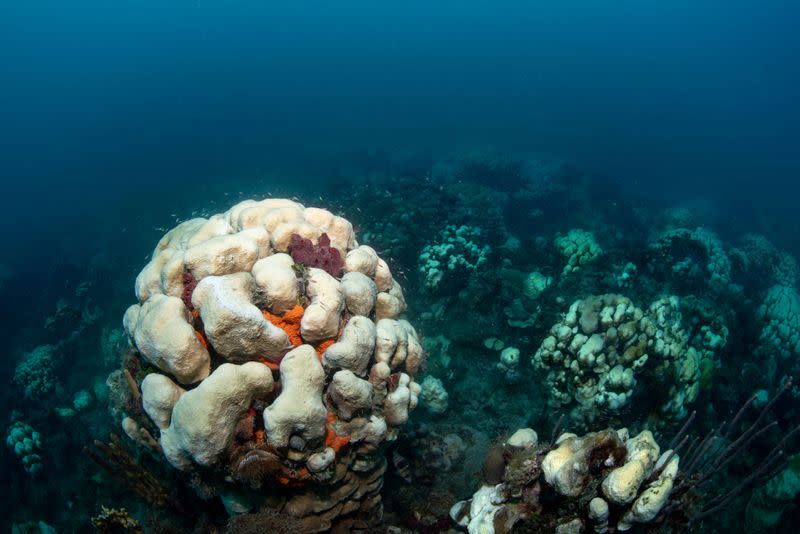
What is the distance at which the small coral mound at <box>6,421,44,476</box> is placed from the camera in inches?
384

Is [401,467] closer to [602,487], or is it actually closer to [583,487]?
[583,487]

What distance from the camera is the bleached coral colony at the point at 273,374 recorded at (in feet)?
10.7

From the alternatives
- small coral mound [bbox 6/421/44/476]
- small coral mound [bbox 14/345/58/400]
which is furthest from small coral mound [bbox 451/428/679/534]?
small coral mound [bbox 14/345/58/400]

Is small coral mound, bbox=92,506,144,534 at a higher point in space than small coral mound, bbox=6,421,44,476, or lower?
higher

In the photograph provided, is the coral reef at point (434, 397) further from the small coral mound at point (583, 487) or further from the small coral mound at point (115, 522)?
the small coral mound at point (115, 522)

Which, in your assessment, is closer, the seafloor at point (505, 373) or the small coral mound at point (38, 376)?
the seafloor at point (505, 373)

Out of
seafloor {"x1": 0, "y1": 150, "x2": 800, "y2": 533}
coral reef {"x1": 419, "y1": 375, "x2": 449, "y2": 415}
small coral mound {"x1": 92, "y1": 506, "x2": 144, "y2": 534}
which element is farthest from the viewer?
coral reef {"x1": 419, "y1": 375, "x2": 449, "y2": 415}

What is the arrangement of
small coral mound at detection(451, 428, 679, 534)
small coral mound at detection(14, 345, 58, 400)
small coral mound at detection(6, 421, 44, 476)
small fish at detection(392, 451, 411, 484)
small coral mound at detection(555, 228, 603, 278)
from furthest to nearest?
small coral mound at detection(14, 345, 58, 400) < small coral mound at detection(6, 421, 44, 476) < small coral mound at detection(555, 228, 603, 278) < small fish at detection(392, 451, 411, 484) < small coral mound at detection(451, 428, 679, 534)

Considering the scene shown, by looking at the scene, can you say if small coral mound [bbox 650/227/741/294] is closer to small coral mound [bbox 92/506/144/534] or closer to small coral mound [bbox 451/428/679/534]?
small coral mound [bbox 451/428/679/534]

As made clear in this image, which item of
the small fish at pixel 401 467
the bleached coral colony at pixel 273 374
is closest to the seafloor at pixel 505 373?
the small fish at pixel 401 467

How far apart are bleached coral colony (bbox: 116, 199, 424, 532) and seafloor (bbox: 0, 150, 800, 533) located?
1.41 feet

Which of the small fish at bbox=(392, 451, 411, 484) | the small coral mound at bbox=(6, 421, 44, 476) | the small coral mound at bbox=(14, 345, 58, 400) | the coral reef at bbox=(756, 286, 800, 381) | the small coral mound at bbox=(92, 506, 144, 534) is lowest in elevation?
the small coral mound at bbox=(14, 345, 58, 400)

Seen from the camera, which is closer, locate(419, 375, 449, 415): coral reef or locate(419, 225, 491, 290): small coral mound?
locate(419, 375, 449, 415): coral reef

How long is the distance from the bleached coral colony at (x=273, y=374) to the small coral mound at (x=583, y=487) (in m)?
1.17
